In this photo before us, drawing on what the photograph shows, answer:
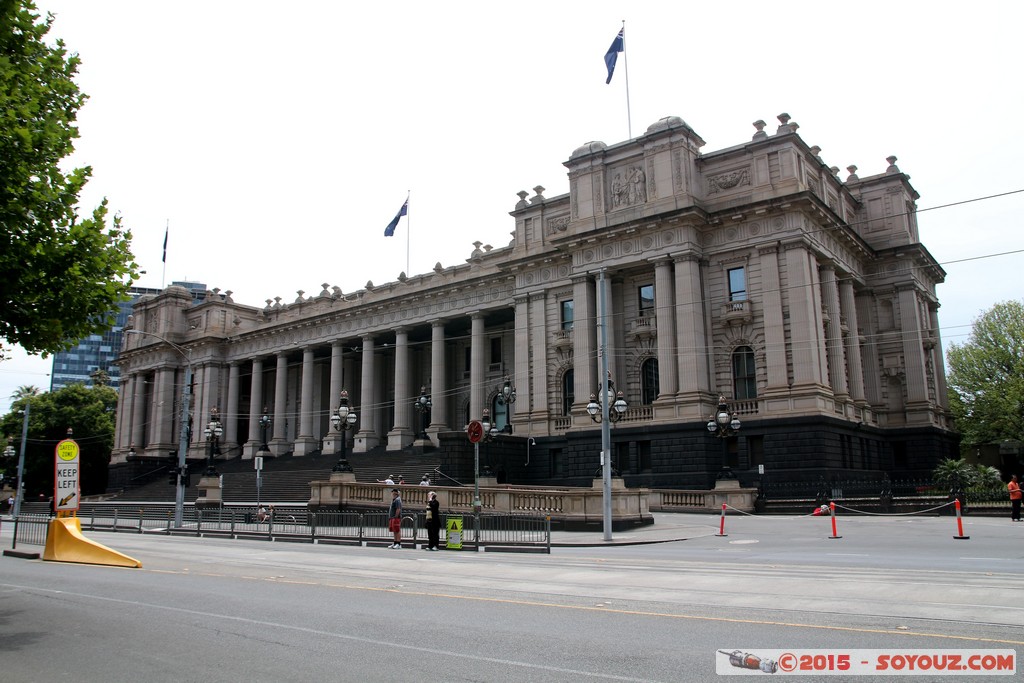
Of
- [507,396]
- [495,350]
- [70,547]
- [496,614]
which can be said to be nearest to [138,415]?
[495,350]

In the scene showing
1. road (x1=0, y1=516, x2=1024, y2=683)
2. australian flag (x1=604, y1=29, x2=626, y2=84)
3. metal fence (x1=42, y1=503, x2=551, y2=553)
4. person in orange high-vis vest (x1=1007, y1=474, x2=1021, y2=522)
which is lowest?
road (x1=0, y1=516, x2=1024, y2=683)

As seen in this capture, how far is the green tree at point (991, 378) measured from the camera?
54562mm

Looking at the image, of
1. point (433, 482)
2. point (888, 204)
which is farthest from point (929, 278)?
point (433, 482)

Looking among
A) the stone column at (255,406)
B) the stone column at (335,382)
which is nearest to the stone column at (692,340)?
Answer: the stone column at (335,382)

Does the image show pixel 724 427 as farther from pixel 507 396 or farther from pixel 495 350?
pixel 495 350

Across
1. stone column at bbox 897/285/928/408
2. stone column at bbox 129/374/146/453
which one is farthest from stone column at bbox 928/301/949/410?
stone column at bbox 129/374/146/453

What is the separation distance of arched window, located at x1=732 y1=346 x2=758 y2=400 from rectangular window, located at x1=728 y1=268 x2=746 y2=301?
8.90ft

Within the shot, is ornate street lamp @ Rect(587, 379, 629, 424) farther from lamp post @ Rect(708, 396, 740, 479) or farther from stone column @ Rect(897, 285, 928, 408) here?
stone column @ Rect(897, 285, 928, 408)

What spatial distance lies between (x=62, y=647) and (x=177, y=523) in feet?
95.5

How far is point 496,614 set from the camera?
35.1ft

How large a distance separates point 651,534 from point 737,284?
19.9 m

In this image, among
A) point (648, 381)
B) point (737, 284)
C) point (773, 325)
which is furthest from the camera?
point (648, 381)

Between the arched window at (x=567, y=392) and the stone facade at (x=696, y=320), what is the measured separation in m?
0.07

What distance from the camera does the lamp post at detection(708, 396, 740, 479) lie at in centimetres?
3466
